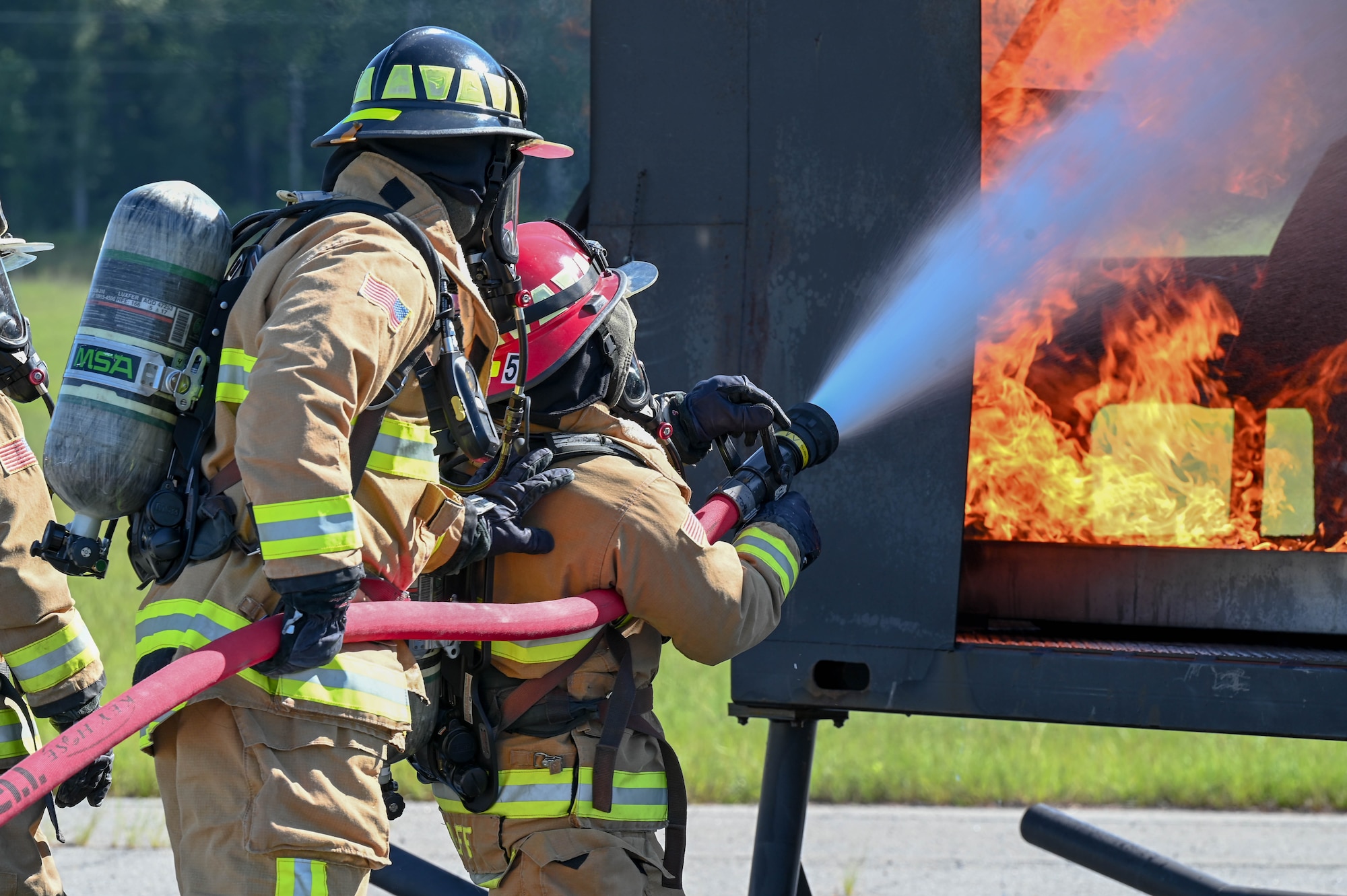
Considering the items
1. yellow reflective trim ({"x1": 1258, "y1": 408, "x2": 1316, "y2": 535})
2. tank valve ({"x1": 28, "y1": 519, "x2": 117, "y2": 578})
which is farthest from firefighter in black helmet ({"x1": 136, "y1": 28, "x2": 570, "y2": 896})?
yellow reflective trim ({"x1": 1258, "y1": 408, "x2": 1316, "y2": 535})

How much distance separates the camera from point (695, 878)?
15.5 feet

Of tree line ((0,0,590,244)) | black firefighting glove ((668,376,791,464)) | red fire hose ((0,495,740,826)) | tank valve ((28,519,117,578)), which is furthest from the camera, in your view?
tree line ((0,0,590,244))

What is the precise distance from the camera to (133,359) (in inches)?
90.0

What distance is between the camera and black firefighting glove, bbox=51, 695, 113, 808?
323 centimetres

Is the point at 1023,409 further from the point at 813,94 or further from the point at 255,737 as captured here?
the point at 255,737

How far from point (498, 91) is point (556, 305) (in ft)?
1.46

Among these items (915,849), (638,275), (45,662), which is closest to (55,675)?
(45,662)

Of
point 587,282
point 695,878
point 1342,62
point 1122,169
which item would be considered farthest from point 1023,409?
point 695,878

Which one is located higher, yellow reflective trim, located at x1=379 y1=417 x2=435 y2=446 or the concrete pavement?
yellow reflective trim, located at x1=379 y1=417 x2=435 y2=446

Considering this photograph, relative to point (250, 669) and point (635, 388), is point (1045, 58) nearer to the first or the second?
point (635, 388)

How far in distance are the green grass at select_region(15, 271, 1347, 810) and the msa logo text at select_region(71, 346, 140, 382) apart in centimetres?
352

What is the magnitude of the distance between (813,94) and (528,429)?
0.90 m

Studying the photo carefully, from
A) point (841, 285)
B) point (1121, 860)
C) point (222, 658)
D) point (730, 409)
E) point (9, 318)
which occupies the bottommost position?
point (1121, 860)

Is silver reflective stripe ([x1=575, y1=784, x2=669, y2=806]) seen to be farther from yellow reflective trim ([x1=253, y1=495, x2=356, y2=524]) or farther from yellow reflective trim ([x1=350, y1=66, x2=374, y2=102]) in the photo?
yellow reflective trim ([x1=350, y1=66, x2=374, y2=102])
